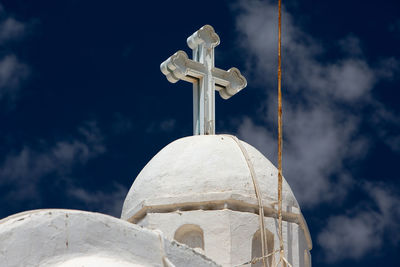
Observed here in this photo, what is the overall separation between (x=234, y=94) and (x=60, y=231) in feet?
25.3

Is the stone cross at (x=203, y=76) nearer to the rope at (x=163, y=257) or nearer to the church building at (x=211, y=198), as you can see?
the church building at (x=211, y=198)

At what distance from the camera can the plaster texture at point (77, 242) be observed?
45.9ft

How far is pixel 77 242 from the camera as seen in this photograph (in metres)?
14.4

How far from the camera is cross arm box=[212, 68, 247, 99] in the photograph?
21.1 metres

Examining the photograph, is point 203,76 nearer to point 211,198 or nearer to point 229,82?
point 229,82

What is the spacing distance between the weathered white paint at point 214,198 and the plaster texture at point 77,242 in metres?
3.07

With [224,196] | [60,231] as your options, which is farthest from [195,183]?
[60,231]

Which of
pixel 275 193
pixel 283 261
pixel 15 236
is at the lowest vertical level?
pixel 15 236

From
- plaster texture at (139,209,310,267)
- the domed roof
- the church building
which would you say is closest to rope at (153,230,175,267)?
the church building

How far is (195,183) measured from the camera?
18.6 m

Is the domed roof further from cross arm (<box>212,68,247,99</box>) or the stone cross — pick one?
cross arm (<box>212,68,247,99</box>)

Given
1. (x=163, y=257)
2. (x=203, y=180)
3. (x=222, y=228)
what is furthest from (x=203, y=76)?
(x=163, y=257)

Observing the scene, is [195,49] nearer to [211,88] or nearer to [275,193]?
[211,88]

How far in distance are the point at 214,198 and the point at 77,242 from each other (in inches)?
173
